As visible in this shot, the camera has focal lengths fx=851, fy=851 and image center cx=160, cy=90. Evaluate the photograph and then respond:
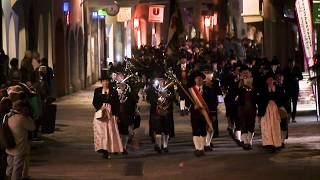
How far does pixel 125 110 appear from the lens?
63.3 ft

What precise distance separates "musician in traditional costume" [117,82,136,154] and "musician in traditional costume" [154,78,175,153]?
0.71 metres

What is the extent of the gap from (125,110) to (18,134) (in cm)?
584

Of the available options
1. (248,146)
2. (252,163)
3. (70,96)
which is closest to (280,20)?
(70,96)

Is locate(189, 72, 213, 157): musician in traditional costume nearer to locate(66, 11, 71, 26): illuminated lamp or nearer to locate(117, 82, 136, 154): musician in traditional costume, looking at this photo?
locate(117, 82, 136, 154): musician in traditional costume

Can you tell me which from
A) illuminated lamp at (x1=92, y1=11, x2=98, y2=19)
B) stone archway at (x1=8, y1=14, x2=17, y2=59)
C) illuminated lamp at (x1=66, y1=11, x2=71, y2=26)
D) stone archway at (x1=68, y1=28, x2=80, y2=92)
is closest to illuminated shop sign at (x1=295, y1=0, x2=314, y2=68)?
stone archway at (x1=8, y1=14, x2=17, y2=59)

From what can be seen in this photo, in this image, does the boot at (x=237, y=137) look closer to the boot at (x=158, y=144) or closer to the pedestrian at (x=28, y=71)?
the boot at (x=158, y=144)

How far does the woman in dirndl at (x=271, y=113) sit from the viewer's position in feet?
60.6

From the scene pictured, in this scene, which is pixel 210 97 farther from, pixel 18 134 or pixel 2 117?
pixel 18 134

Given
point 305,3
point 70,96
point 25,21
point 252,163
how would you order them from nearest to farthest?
point 252,163 → point 305,3 → point 25,21 → point 70,96

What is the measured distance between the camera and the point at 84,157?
18.6 metres

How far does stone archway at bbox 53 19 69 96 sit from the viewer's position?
39344 millimetres

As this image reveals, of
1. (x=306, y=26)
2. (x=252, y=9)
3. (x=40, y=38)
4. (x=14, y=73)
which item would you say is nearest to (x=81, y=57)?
(x=252, y=9)

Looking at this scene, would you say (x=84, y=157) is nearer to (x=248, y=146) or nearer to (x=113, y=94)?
(x=113, y=94)

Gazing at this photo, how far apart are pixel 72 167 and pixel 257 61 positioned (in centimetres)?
874
